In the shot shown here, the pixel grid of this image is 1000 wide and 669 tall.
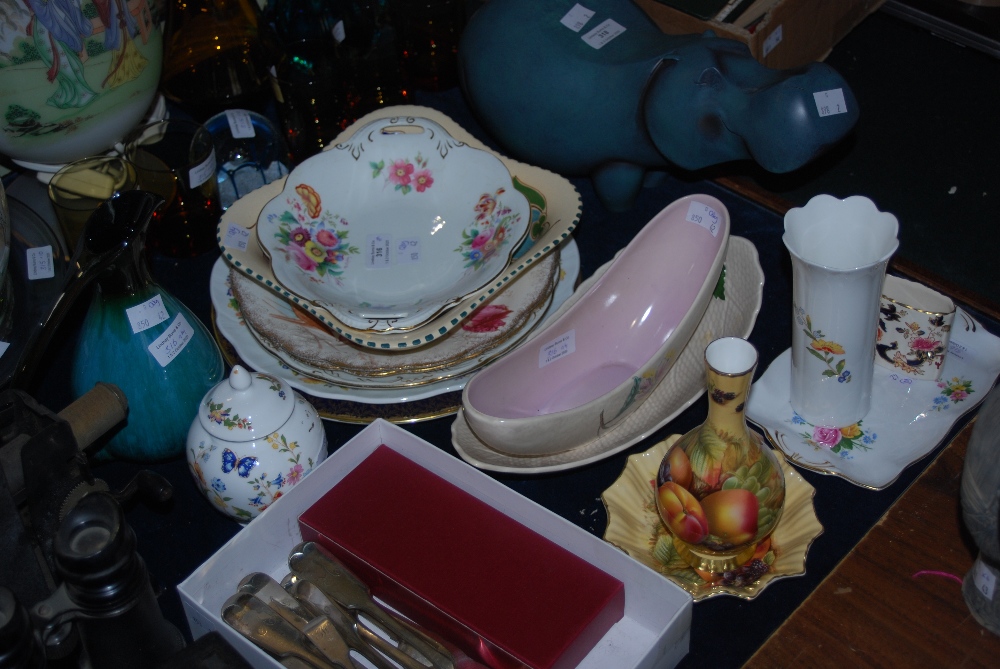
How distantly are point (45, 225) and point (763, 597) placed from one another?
92 centimetres

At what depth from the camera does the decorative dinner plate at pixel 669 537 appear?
2.73 ft

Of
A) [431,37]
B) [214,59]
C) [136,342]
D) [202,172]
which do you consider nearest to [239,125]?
[202,172]

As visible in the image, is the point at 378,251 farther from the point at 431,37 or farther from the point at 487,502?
the point at 431,37

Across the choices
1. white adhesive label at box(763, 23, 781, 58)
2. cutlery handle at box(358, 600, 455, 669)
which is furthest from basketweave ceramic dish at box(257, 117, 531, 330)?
white adhesive label at box(763, 23, 781, 58)

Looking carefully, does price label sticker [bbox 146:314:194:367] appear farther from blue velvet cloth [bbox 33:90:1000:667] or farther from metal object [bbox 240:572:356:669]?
metal object [bbox 240:572:356:669]

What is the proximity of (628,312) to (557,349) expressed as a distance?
0.09m

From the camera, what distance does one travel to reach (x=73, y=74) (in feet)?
3.70

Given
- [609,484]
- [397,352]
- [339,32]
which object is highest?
[339,32]

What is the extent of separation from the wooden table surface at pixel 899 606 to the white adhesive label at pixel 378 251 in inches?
21.9

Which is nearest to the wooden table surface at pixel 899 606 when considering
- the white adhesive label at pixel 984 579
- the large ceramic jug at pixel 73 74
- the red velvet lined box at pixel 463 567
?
the white adhesive label at pixel 984 579

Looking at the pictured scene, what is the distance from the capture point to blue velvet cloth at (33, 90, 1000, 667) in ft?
2.81

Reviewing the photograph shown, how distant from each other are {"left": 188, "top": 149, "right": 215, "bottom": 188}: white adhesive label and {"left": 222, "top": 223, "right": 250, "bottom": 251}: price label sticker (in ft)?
0.47

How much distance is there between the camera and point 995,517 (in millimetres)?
665

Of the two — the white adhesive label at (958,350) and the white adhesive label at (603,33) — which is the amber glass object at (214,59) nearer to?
the white adhesive label at (603,33)
